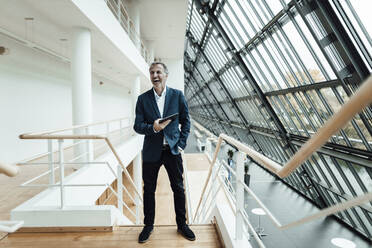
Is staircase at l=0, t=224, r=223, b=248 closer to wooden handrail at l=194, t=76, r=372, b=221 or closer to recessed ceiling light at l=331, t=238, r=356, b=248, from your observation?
wooden handrail at l=194, t=76, r=372, b=221

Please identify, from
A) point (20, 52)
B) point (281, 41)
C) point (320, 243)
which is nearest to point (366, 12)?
point (281, 41)

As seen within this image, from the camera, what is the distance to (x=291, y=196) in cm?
1030

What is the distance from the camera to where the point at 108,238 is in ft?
7.14

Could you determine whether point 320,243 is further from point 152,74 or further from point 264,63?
point 152,74

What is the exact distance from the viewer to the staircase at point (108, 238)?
2068 mm

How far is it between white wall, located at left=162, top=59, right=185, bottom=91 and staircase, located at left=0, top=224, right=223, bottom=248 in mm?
12922

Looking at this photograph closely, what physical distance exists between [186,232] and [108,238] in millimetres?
673

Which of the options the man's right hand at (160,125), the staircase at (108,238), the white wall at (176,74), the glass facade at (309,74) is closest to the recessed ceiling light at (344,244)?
the glass facade at (309,74)

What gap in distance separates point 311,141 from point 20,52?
22.4ft

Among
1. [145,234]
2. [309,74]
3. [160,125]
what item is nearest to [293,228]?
[309,74]

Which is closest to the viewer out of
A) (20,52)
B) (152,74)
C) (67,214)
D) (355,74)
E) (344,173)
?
(152,74)

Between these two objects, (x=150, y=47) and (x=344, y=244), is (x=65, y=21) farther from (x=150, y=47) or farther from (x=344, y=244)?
(x=150, y=47)

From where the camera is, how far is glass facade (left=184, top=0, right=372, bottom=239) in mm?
4086

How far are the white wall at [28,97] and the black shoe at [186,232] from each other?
4.89 metres
